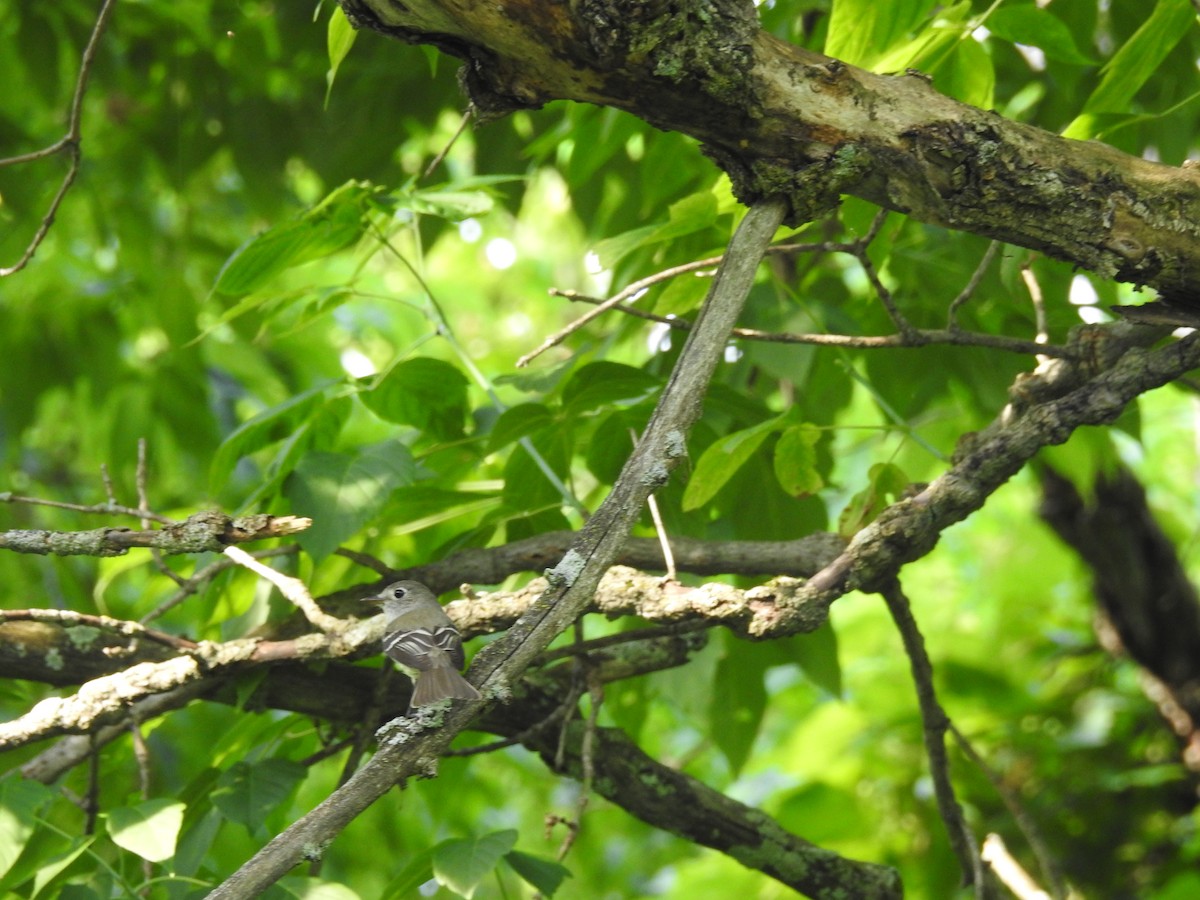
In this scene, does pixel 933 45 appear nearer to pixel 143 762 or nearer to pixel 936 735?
pixel 936 735

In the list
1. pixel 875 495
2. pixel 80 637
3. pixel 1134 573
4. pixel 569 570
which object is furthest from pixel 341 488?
pixel 1134 573

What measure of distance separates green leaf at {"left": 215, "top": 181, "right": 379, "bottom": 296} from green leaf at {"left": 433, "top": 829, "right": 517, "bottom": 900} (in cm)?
110

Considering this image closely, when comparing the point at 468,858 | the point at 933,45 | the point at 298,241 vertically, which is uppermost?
the point at 933,45

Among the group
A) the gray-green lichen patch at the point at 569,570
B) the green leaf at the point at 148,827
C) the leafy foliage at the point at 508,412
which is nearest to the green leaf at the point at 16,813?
the leafy foliage at the point at 508,412

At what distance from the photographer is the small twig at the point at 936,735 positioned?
2.34 metres

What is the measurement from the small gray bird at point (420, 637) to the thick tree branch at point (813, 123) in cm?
82

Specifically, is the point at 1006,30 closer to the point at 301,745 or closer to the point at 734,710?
the point at 734,710

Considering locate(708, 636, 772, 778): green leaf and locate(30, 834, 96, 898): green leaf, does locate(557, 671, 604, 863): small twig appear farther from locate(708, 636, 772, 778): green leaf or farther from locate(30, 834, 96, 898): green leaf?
locate(30, 834, 96, 898): green leaf

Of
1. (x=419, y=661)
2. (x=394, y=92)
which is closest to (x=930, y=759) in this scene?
(x=419, y=661)

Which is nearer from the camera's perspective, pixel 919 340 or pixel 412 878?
pixel 919 340

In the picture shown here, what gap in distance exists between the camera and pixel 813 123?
5.35 ft

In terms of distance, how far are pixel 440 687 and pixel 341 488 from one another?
52cm

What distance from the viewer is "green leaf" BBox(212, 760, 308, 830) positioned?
6.88ft

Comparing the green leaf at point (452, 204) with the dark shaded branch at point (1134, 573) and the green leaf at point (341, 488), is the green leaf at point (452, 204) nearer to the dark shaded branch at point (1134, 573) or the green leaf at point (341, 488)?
the green leaf at point (341, 488)
